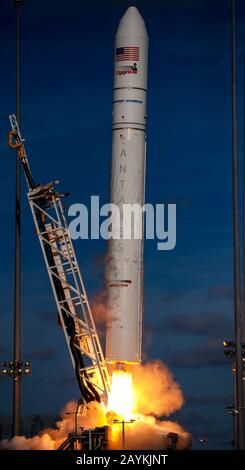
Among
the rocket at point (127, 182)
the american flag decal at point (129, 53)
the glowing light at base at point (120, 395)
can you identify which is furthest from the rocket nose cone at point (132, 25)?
the glowing light at base at point (120, 395)

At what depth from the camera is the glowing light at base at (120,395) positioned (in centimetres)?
6681

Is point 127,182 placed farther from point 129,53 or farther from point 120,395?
point 120,395

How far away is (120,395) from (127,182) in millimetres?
9305

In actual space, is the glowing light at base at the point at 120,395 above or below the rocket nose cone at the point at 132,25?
below

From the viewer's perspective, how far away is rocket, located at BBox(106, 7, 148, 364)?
67000mm

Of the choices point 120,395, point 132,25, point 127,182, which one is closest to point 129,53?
point 132,25

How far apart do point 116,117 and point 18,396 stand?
15.2m

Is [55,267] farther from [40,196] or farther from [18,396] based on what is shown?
[18,396]

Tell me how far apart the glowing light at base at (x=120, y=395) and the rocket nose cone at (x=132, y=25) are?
15.1m

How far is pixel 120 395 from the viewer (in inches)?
2630

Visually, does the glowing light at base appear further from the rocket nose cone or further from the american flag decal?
the rocket nose cone

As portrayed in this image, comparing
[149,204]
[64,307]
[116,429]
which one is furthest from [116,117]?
[116,429]

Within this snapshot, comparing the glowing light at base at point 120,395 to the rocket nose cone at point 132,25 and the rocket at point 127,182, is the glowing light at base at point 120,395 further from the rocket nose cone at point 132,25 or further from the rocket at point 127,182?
the rocket nose cone at point 132,25

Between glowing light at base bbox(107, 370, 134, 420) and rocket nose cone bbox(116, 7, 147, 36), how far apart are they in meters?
15.1
